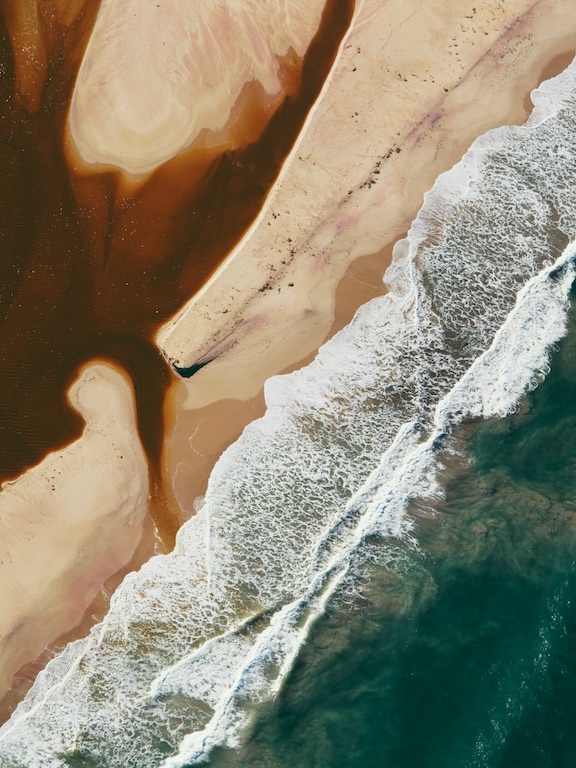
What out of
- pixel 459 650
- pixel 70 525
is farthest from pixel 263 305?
pixel 459 650

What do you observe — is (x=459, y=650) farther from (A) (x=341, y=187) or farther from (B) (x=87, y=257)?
(B) (x=87, y=257)

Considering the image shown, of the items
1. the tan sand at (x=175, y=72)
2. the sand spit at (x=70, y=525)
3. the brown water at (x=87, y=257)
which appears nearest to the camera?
the tan sand at (x=175, y=72)

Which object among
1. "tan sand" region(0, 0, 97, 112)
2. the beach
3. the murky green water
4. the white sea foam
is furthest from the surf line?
"tan sand" region(0, 0, 97, 112)

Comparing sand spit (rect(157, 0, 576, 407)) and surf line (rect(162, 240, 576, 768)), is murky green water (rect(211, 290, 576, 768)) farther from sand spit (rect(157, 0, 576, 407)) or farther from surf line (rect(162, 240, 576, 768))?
sand spit (rect(157, 0, 576, 407))

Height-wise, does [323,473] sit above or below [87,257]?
below

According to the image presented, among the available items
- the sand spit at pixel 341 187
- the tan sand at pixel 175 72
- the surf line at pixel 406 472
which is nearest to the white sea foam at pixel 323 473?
the surf line at pixel 406 472

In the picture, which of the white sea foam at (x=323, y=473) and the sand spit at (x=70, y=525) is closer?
the white sea foam at (x=323, y=473)

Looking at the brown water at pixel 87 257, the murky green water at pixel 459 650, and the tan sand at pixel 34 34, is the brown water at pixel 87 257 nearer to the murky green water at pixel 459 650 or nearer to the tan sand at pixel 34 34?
the tan sand at pixel 34 34
